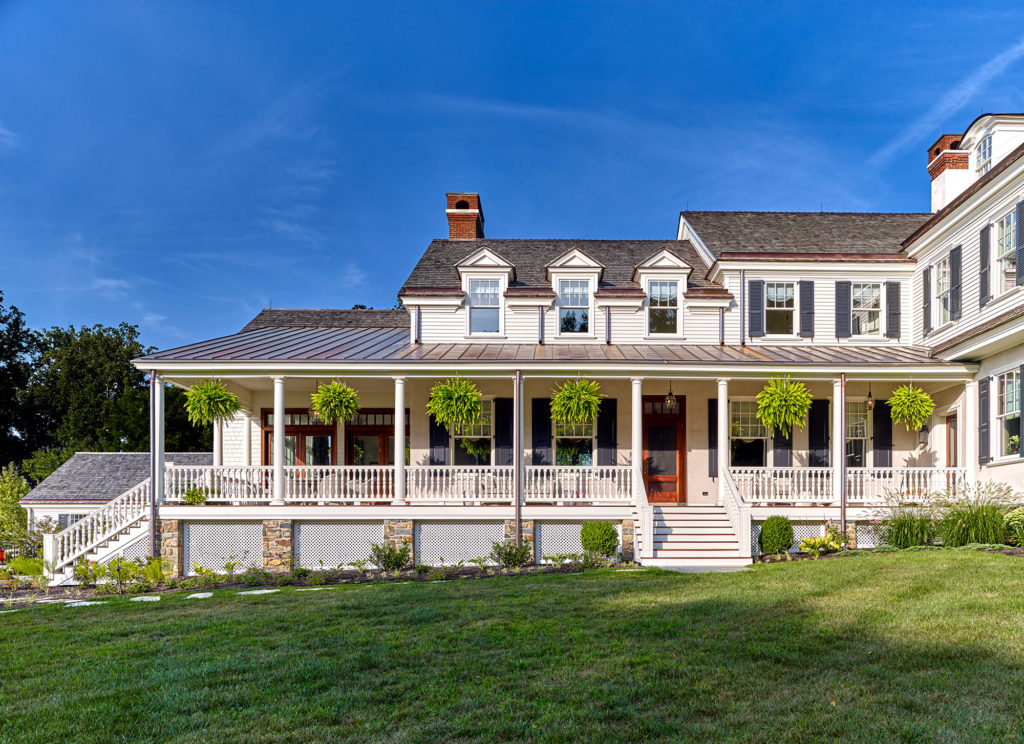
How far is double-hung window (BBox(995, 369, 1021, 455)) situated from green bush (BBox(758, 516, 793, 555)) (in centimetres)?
420

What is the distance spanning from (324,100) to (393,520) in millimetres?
13502

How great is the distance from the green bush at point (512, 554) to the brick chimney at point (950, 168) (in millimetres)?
13955

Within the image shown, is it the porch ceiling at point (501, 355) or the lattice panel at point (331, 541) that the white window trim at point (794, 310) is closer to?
the porch ceiling at point (501, 355)

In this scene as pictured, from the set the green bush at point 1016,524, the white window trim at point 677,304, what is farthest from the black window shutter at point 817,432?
the green bush at point 1016,524

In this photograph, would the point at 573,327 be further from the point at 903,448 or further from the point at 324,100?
the point at 324,100

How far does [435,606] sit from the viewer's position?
859cm

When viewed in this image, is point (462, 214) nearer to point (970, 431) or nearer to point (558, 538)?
point (558, 538)

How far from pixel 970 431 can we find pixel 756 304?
515cm

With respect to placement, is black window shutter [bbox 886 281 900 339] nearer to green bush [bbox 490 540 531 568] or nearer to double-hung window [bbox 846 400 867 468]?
double-hung window [bbox 846 400 867 468]

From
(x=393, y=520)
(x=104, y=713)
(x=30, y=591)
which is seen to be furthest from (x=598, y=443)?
(x=104, y=713)

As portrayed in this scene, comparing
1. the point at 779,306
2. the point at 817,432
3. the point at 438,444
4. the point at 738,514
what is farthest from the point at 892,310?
the point at 438,444

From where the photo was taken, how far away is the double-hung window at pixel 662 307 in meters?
17.5

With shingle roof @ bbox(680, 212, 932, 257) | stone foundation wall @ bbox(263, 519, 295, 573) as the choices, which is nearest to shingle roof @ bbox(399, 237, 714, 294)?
shingle roof @ bbox(680, 212, 932, 257)

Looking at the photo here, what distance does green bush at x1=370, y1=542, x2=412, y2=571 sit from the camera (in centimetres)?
1361
